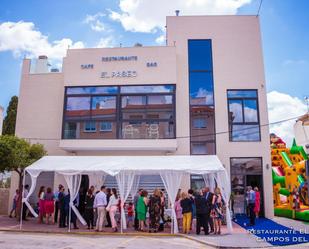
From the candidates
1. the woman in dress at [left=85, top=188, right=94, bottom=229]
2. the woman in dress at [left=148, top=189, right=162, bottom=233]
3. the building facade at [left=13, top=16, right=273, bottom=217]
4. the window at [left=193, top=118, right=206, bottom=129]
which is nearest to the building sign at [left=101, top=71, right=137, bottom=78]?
the building facade at [left=13, top=16, right=273, bottom=217]

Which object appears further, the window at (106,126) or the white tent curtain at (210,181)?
the window at (106,126)

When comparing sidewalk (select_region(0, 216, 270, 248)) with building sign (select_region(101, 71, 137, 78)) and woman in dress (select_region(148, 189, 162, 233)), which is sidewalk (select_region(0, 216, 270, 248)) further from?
building sign (select_region(101, 71, 137, 78))

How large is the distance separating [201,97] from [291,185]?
651 cm

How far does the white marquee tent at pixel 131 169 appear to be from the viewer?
1202 cm

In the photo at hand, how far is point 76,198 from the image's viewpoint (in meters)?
13.3

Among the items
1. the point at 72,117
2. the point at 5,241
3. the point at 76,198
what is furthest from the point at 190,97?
the point at 5,241

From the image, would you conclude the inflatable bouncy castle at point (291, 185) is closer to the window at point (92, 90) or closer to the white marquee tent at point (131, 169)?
the white marquee tent at point (131, 169)

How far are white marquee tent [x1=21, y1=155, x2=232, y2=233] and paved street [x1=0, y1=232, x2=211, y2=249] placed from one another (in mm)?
1482

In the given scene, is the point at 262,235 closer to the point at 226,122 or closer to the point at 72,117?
the point at 226,122

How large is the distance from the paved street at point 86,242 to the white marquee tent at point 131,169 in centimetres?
148

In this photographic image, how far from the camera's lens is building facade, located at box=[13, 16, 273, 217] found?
1695cm

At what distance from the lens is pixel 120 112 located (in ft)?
56.7

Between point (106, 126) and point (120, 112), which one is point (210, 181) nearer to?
point (120, 112)

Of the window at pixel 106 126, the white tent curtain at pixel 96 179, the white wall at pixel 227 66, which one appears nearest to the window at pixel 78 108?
the window at pixel 106 126
